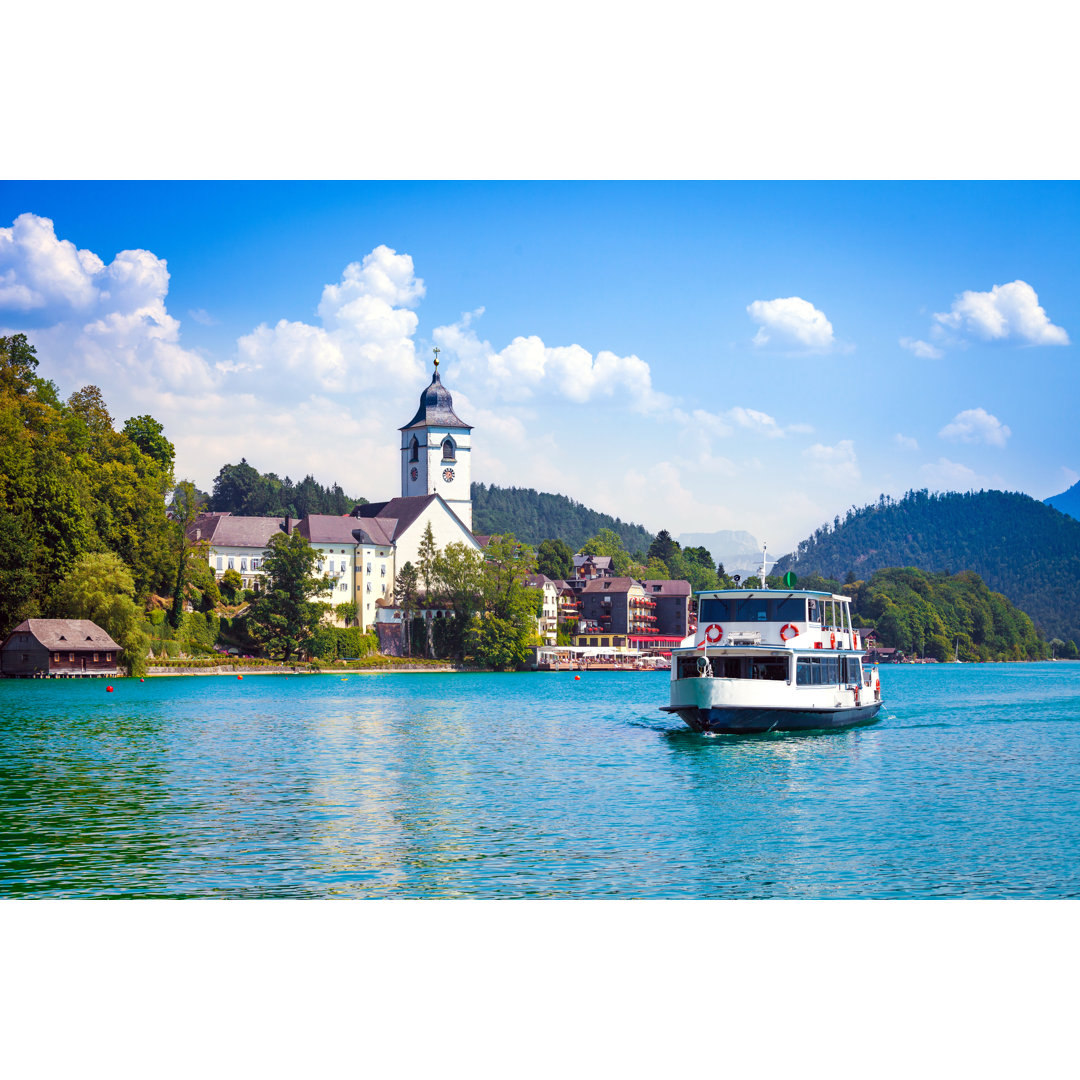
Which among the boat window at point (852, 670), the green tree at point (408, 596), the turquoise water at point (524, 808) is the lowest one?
the turquoise water at point (524, 808)

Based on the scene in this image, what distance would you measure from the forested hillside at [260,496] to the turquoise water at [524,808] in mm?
101538

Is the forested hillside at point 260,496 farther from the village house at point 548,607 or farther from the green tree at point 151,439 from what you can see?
the green tree at point 151,439

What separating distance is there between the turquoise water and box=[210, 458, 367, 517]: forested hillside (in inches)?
3998

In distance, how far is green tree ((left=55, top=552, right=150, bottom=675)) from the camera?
61.4 metres

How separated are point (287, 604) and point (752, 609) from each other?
55.8 m

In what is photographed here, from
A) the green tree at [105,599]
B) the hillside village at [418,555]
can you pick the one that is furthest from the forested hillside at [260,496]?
the green tree at [105,599]

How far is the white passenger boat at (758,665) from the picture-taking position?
3212 cm

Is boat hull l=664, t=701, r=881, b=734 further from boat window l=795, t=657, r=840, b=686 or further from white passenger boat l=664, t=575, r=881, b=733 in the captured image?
boat window l=795, t=657, r=840, b=686

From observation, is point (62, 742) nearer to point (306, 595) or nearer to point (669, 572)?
point (306, 595)

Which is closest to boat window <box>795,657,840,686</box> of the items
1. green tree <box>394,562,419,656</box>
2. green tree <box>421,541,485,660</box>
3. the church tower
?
green tree <box>421,541,485,660</box>

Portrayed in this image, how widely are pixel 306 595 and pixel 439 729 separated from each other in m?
49.0

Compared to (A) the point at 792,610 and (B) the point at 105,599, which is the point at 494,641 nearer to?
(B) the point at 105,599

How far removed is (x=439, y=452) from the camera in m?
117

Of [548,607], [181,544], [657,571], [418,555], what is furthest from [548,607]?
[181,544]
